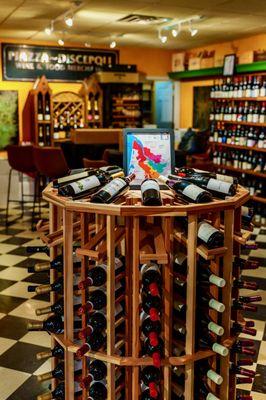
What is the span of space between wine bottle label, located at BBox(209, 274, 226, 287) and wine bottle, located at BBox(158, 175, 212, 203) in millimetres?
345

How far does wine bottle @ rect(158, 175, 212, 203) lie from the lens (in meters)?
2.26

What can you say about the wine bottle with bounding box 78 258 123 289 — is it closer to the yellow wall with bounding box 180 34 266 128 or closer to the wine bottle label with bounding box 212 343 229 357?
the wine bottle label with bounding box 212 343 229 357

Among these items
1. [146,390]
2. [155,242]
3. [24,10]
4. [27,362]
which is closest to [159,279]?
[155,242]

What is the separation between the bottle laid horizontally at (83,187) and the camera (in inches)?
94.1

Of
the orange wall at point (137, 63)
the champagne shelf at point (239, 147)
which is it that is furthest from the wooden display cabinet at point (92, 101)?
the champagne shelf at point (239, 147)

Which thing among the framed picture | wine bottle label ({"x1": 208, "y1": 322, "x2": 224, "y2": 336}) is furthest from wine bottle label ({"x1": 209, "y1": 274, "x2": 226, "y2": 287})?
the framed picture

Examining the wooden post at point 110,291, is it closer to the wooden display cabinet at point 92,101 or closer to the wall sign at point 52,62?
the wall sign at point 52,62

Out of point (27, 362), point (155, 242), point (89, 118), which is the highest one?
point (89, 118)

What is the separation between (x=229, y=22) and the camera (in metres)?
7.07

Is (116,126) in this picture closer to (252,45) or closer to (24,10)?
(252,45)

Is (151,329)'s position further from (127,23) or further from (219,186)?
(127,23)

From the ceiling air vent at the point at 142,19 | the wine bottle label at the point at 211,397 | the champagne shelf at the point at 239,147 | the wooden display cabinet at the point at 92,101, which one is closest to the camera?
the wine bottle label at the point at 211,397

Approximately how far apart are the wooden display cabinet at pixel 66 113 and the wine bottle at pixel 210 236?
24.4 ft

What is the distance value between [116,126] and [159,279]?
7926mm
